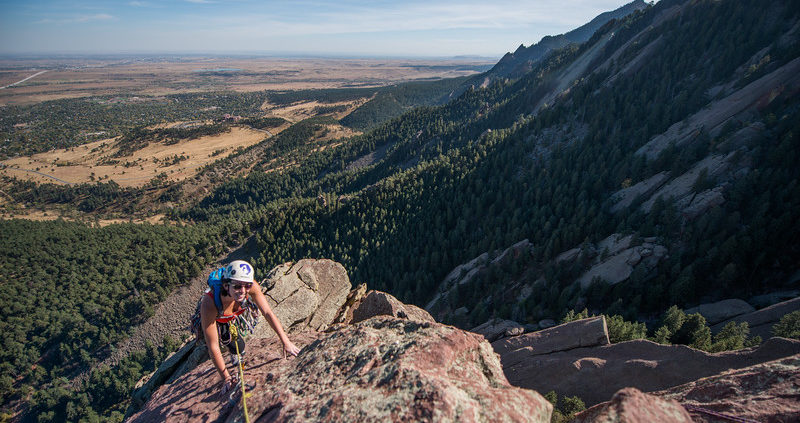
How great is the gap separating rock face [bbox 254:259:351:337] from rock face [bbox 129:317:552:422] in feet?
32.6

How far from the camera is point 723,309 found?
82.4 ft

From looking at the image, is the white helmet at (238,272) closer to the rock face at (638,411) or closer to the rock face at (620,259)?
the rock face at (638,411)

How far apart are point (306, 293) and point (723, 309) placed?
35738 mm

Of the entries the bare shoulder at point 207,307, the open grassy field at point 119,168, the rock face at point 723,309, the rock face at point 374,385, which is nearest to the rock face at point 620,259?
the rock face at point 723,309

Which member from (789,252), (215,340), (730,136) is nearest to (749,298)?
(789,252)

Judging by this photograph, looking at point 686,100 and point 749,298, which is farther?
point 686,100

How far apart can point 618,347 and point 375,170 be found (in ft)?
393

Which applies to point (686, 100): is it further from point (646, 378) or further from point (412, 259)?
point (646, 378)

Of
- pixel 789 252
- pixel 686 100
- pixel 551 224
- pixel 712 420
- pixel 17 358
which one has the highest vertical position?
pixel 686 100

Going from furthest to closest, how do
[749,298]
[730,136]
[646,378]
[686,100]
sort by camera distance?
1. [686,100]
2. [730,136]
3. [749,298]
4. [646,378]

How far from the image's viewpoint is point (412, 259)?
5700 cm

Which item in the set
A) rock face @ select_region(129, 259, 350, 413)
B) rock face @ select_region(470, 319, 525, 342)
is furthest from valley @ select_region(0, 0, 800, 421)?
rock face @ select_region(129, 259, 350, 413)

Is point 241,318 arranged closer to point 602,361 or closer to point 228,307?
point 228,307

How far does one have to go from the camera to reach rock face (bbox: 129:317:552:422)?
24.2ft
